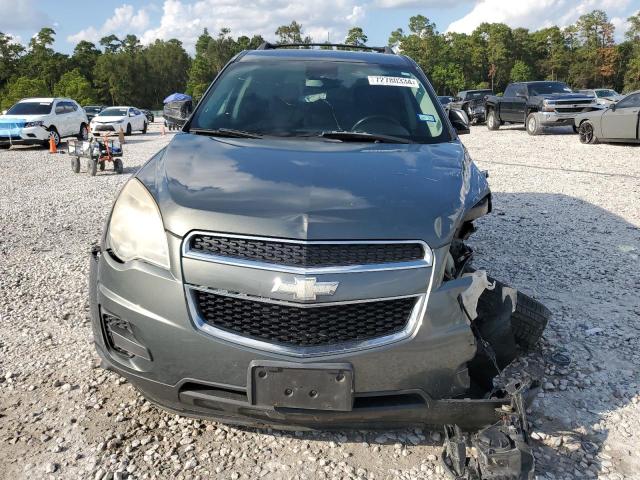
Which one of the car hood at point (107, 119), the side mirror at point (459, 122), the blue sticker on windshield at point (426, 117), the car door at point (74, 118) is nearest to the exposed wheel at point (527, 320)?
the blue sticker on windshield at point (426, 117)

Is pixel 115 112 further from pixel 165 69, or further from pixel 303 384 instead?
pixel 165 69

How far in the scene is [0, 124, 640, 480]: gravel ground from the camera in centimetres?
248

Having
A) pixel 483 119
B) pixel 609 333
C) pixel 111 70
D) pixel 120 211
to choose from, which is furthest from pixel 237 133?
pixel 111 70

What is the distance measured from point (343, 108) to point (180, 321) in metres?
2.03

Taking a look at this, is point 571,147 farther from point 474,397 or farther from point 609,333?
point 474,397

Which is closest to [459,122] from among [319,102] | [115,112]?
[319,102]

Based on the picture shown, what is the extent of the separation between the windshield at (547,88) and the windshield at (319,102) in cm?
1722

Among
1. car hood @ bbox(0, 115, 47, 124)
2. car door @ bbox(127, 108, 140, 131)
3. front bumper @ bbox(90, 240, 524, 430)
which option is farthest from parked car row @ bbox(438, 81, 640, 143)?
car door @ bbox(127, 108, 140, 131)

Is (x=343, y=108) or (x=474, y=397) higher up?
(x=343, y=108)

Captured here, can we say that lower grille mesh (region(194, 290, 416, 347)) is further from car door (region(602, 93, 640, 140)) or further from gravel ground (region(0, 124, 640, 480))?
car door (region(602, 93, 640, 140))

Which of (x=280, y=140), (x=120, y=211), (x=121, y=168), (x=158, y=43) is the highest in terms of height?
(x=158, y=43)

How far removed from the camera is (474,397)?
238 centimetres

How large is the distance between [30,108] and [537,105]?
17477 mm

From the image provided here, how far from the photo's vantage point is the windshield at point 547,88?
19.3m
